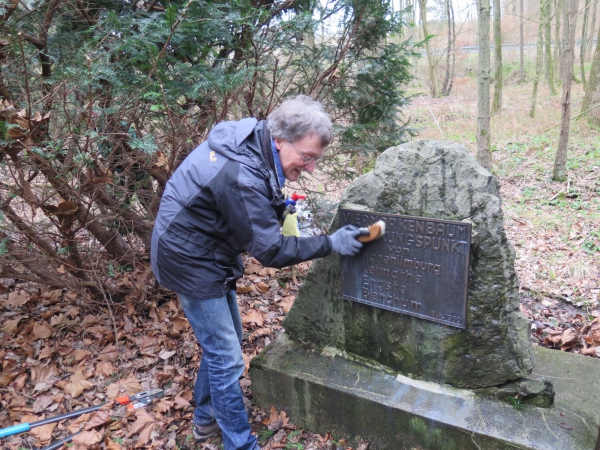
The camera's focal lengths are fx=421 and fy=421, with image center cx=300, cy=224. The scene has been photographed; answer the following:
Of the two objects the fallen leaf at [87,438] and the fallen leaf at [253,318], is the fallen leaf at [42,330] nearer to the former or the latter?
the fallen leaf at [87,438]

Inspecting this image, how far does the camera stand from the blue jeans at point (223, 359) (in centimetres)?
220

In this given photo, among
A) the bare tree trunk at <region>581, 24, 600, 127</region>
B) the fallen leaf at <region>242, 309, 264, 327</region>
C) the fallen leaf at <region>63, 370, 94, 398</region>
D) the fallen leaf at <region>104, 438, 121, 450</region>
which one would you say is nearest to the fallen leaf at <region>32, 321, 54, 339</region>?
the fallen leaf at <region>63, 370, 94, 398</region>

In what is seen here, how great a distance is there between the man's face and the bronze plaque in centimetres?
61

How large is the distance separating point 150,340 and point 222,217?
212cm

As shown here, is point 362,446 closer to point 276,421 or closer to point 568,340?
point 276,421

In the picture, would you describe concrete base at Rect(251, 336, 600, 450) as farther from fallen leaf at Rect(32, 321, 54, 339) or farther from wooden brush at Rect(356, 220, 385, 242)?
fallen leaf at Rect(32, 321, 54, 339)

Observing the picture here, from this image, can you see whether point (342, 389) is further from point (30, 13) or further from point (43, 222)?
point (30, 13)

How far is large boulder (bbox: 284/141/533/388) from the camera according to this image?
7.23ft

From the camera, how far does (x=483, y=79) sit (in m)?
6.68

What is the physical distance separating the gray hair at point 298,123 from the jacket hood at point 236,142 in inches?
4.3

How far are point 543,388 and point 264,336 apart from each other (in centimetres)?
215

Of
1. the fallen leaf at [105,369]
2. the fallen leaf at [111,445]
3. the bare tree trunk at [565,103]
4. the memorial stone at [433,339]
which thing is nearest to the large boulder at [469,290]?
the memorial stone at [433,339]

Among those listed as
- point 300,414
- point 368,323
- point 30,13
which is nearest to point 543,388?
point 368,323

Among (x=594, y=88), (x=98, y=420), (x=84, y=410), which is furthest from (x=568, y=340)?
(x=594, y=88)
